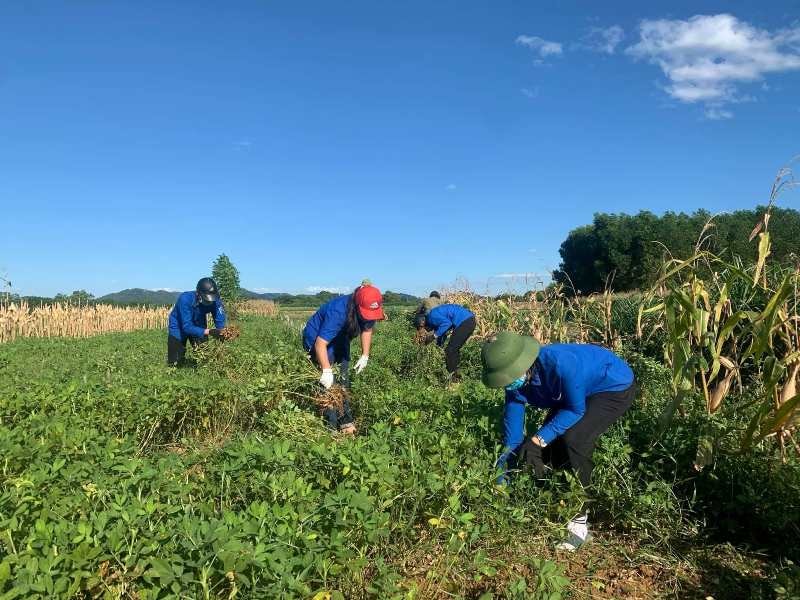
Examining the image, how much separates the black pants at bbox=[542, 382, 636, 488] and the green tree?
1265 inches

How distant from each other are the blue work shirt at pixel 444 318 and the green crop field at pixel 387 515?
12.7 ft

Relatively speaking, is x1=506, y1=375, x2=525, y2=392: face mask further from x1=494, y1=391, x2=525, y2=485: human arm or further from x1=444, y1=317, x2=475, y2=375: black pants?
x1=444, y1=317, x2=475, y2=375: black pants

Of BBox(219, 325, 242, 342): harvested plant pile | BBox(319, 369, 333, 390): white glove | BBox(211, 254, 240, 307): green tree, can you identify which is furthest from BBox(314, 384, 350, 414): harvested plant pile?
BBox(211, 254, 240, 307): green tree

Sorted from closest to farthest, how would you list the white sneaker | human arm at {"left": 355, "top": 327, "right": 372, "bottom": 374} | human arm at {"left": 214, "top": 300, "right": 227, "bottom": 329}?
the white sneaker
human arm at {"left": 355, "top": 327, "right": 372, "bottom": 374}
human arm at {"left": 214, "top": 300, "right": 227, "bottom": 329}

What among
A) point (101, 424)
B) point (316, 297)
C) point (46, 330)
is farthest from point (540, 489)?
point (316, 297)

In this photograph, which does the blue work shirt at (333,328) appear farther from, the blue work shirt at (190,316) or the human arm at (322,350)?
the blue work shirt at (190,316)

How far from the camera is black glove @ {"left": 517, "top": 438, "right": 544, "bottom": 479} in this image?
339cm

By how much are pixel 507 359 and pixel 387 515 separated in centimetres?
123

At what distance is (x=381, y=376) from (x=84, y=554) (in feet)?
14.6

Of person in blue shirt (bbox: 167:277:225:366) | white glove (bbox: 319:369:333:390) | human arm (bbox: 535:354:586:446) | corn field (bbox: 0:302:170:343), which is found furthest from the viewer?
corn field (bbox: 0:302:170:343)

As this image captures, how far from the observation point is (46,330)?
64.7 ft

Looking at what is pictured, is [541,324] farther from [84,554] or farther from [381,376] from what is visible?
[84,554]

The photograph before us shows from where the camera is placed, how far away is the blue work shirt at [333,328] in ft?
17.1

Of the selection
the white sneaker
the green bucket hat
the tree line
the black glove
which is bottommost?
the white sneaker
